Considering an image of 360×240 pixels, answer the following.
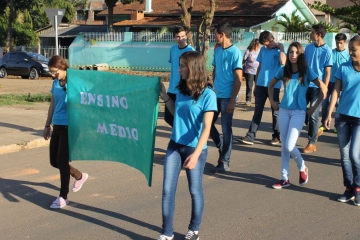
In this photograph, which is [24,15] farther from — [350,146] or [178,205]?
[350,146]

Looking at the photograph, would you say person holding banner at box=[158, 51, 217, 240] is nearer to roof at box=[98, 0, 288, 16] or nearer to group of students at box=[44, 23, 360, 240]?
group of students at box=[44, 23, 360, 240]

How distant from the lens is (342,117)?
6.28 meters

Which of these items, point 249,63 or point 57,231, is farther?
point 249,63

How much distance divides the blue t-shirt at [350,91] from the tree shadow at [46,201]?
252 cm

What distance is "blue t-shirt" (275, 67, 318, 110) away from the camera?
6.69m

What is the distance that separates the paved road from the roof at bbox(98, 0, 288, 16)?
27.8 metres

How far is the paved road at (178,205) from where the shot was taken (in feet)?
17.8

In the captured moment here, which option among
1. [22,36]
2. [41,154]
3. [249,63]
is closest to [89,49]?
[22,36]

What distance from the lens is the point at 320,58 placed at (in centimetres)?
919

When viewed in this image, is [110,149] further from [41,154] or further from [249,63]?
[249,63]

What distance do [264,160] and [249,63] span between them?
261 inches

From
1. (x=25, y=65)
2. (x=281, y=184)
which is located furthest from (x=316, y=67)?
(x=25, y=65)

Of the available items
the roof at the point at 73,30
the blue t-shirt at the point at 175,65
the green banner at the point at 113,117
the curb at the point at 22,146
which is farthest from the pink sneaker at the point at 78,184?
the roof at the point at 73,30

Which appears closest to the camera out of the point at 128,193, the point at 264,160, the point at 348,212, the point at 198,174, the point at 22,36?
the point at 198,174
